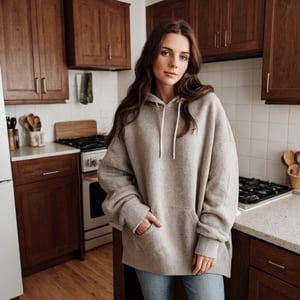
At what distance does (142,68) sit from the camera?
1235mm

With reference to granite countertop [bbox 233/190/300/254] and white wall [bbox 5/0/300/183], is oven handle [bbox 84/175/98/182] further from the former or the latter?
granite countertop [bbox 233/190/300/254]

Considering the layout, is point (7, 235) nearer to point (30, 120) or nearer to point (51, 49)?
point (30, 120)

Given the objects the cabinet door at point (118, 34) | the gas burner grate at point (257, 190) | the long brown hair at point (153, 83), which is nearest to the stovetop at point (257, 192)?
the gas burner grate at point (257, 190)

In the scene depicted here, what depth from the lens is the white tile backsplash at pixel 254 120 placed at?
1.97 m

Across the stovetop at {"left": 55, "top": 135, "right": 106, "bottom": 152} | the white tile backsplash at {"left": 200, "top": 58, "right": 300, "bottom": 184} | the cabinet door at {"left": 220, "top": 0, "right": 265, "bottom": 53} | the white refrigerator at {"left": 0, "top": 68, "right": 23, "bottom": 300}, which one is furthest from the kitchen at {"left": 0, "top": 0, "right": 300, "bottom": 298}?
the white refrigerator at {"left": 0, "top": 68, "right": 23, "bottom": 300}

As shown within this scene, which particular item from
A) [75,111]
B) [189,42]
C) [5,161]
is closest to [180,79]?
[189,42]

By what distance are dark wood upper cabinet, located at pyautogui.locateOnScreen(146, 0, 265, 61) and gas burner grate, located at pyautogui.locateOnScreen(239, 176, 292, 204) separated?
31.5 inches

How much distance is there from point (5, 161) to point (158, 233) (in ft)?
4.12

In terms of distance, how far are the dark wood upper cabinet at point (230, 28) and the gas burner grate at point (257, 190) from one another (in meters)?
0.80

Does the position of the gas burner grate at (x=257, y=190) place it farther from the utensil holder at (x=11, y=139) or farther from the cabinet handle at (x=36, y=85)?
the utensil holder at (x=11, y=139)

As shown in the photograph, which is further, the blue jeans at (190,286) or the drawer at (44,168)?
the drawer at (44,168)

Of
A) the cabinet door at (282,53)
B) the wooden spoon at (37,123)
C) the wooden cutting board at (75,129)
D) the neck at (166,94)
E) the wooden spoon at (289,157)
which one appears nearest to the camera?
the neck at (166,94)

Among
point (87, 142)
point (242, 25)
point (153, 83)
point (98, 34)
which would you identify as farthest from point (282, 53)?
point (87, 142)

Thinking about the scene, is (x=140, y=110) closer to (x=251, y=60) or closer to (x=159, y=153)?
(x=159, y=153)
